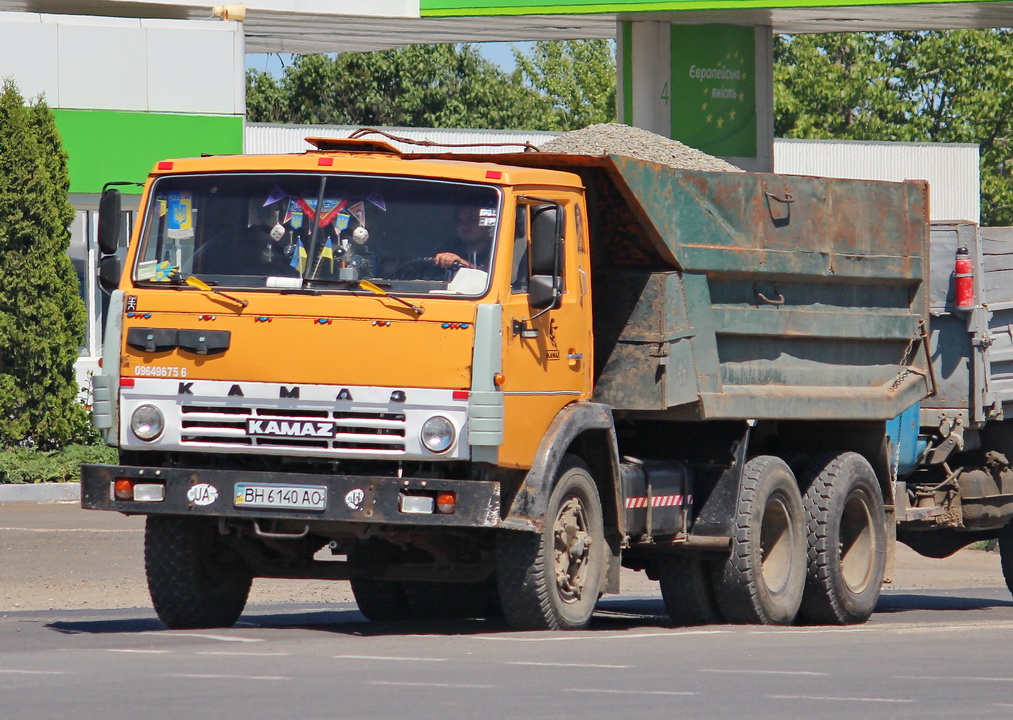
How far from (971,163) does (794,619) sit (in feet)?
103

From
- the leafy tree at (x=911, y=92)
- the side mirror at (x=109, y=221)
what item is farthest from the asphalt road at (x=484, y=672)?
the leafy tree at (x=911, y=92)

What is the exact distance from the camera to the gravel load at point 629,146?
1314 cm

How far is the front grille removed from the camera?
370 inches

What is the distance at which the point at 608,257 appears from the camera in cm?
1097

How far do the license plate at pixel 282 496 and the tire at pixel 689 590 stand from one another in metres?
3.29

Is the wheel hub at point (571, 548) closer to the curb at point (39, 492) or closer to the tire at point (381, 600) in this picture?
the tire at point (381, 600)

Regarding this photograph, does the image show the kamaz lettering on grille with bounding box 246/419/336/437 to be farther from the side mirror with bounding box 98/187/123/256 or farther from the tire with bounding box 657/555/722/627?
the tire with bounding box 657/555/722/627

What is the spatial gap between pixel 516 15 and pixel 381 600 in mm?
16927

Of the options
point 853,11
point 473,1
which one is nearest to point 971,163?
point 853,11

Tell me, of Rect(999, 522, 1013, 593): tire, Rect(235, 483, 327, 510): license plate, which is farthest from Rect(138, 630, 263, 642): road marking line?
Rect(999, 522, 1013, 593): tire

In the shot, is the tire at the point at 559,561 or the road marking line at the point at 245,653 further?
the tire at the point at 559,561

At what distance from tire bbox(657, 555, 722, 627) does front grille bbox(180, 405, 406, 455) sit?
10.6ft

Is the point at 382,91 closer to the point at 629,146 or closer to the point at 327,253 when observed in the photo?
the point at 629,146

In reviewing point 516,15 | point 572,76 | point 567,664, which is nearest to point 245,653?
point 567,664
